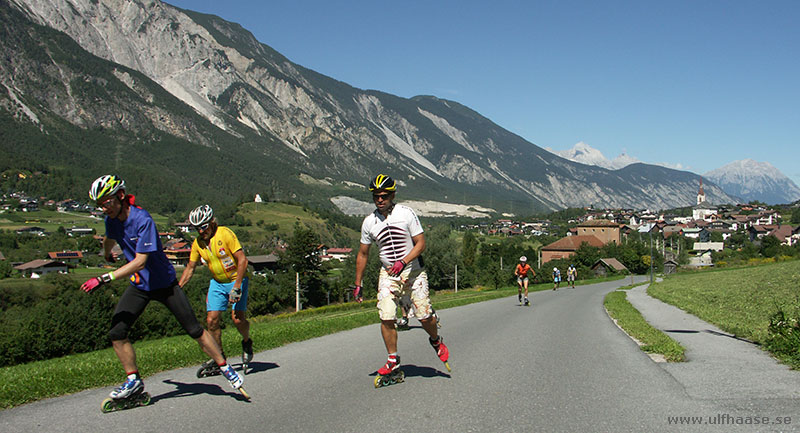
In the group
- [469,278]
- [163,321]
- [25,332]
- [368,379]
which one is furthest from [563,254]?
[368,379]

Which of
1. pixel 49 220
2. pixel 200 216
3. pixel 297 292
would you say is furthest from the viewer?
pixel 49 220

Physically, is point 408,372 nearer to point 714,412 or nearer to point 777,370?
point 714,412

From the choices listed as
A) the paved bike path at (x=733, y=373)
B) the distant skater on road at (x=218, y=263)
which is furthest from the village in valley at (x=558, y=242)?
the paved bike path at (x=733, y=373)

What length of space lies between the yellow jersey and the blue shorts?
A: 0.32 feet

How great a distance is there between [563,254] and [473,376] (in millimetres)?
115068

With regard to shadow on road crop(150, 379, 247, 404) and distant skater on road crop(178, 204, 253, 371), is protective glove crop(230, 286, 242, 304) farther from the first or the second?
shadow on road crop(150, 379, 247, 404)

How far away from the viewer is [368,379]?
748 centimetres

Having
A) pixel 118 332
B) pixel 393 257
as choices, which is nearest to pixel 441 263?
pixel 393 257

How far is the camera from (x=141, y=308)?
6.38m

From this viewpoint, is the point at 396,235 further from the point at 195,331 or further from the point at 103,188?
the point at 103,188

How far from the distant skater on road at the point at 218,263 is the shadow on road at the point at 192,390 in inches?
20.8

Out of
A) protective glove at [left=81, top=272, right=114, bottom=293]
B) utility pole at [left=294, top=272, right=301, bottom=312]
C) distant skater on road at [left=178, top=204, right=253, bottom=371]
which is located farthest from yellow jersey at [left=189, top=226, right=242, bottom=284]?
utility pole at [left=294, top=272, right=301, bottom=312]

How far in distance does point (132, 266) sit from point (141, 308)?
60 cm

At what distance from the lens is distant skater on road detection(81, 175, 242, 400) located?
6117 mm
